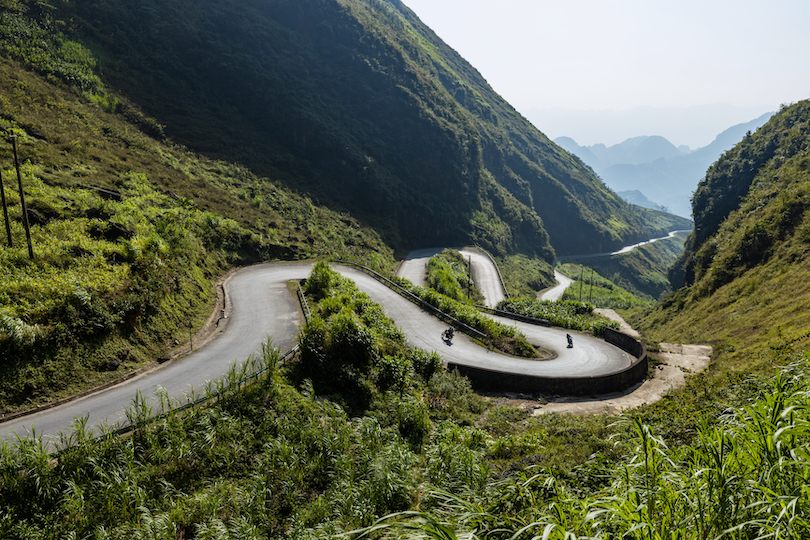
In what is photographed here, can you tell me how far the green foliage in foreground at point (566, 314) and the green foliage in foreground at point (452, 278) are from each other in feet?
17.9

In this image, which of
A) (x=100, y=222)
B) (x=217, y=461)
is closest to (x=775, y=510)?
(x=217, y=461)

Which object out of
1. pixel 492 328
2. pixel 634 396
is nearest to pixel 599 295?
pixel 492 328

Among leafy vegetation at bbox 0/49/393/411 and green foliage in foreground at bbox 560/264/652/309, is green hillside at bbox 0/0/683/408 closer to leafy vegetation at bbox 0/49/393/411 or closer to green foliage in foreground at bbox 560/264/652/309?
leafy vegetation at bbox 0/49/393/411

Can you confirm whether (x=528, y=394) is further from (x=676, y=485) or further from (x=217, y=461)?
(x=676, y=485)

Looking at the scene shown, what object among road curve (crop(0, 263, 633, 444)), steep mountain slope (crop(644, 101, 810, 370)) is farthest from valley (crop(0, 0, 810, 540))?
steep mountain slope (crop(644, 101, 810, 370))

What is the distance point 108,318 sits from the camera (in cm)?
1345

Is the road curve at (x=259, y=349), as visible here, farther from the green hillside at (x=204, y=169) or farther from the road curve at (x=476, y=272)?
the road curve at (x=476, y=272)

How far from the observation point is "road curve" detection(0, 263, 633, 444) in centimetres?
1056

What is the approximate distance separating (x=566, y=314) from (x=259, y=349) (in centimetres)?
2512

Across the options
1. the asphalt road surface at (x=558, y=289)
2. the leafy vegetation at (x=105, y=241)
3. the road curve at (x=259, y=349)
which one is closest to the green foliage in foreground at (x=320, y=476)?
the road curve at (x=259, y=349)

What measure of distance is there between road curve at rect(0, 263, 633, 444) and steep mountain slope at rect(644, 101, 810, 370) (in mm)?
7240

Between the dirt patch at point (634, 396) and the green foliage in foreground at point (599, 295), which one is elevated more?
the dirt patch at point (634, 396)

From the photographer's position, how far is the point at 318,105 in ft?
241

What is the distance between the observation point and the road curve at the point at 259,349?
10.6m
